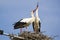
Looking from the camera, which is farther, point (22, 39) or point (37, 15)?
point (37, 15)

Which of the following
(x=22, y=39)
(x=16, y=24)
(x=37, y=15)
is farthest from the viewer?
(x=37, y=15)

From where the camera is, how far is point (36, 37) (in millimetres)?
17453

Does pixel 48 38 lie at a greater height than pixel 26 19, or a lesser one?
lesser

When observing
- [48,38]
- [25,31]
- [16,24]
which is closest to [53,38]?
[48,38]

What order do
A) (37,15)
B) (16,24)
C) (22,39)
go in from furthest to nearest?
(37,15), (16,24), (22,39)

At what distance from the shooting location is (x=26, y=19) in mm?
20531

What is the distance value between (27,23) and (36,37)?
9.27 feet

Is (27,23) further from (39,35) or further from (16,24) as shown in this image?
(39,35)

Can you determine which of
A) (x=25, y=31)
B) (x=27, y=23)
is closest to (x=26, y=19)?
(x=27, y=23)

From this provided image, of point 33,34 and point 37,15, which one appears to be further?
point 37,15

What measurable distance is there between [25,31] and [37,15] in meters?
3.77

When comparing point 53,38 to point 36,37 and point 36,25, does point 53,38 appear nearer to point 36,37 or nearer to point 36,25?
point 36,37

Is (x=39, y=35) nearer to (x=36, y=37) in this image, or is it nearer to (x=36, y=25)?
(x=36, y=37)

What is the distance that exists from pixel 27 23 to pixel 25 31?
7.75 ft
